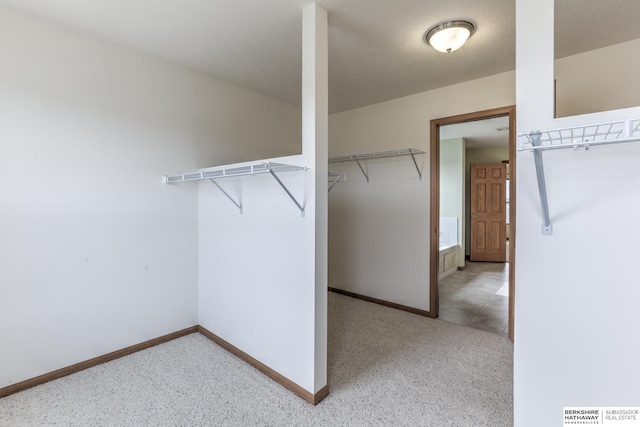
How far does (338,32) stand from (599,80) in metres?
2.05

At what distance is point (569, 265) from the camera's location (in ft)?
3.64

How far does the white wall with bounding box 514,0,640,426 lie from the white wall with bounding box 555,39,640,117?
165cm

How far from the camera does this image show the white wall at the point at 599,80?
6.95 feet

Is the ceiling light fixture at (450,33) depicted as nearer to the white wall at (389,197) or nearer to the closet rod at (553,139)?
the white wall at (389,197)

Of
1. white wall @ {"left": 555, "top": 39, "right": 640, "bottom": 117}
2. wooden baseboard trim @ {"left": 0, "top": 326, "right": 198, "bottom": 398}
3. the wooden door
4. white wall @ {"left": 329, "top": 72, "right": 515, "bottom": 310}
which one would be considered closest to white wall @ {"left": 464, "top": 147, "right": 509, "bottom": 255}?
the wooden door

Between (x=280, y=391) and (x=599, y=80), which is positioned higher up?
(x=599, y=80)

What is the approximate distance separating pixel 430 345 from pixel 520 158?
6.18 feet

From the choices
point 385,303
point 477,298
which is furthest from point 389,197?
point 477,298

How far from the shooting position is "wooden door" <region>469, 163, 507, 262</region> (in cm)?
595

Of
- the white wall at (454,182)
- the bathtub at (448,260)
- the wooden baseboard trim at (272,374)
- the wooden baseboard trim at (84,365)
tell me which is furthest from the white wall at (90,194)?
the white wall at (454,182)

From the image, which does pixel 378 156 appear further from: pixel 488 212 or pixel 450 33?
pixel 488 212

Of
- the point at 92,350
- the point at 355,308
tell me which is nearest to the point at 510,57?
the point at 355,308

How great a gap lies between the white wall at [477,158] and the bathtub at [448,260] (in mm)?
1087

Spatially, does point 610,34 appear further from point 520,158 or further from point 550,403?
point 550,403
